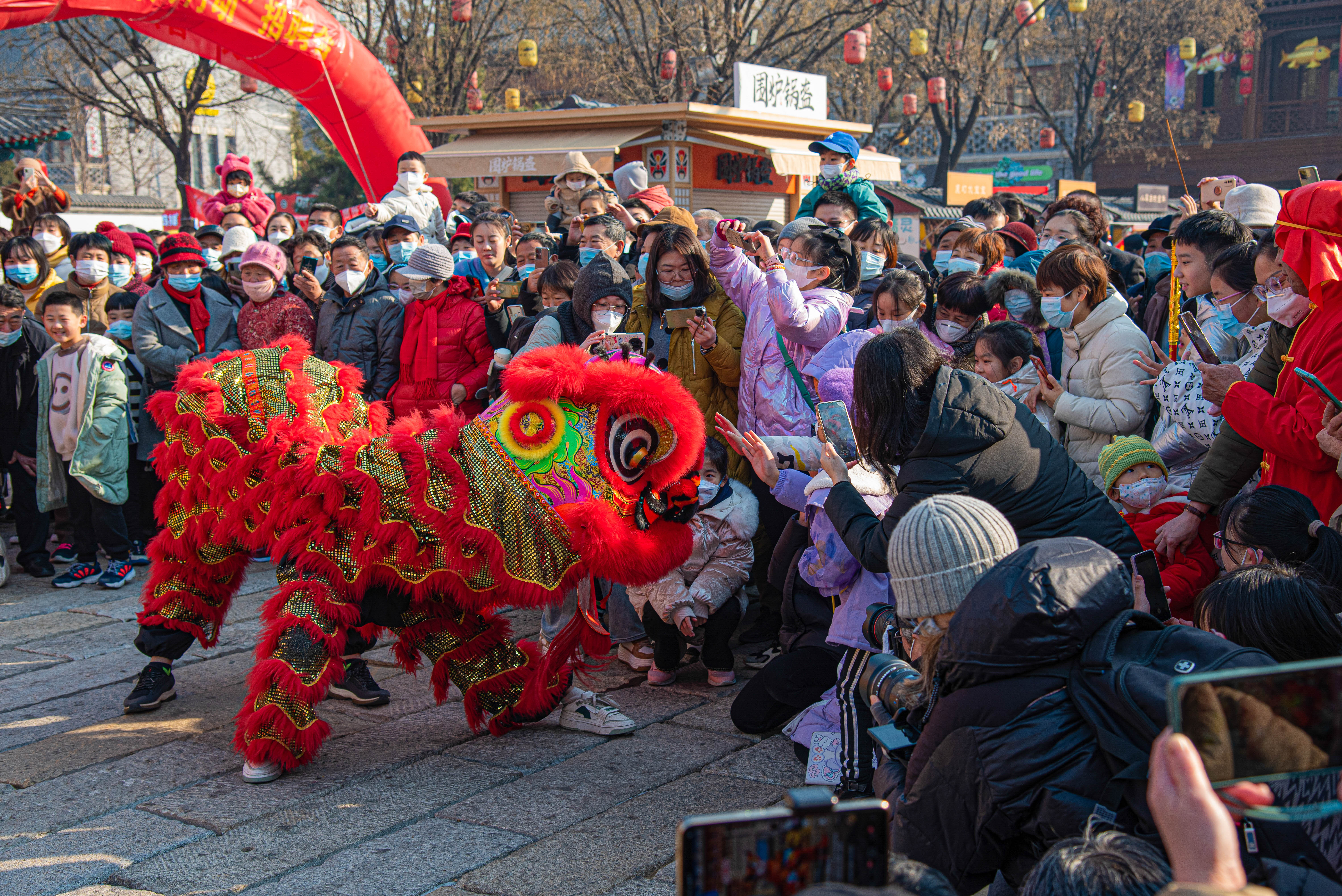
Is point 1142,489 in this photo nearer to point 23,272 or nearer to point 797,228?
point 797,228

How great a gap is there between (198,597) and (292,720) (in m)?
0.82

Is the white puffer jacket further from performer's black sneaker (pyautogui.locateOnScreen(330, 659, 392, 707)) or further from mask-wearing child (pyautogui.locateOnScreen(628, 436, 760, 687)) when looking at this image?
performer's black sneaker (pyautogui.locateOnScreen(330, 659, 392, 707))

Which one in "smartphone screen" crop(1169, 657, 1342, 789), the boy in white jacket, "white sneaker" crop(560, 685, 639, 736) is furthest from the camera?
the boy in white jacket

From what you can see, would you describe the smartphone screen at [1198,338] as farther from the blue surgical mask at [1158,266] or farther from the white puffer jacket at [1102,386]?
the blue surgical mask at [1158,266]

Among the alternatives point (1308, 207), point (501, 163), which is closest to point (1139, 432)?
point (1308, 207)

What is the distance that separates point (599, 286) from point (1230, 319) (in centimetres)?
257

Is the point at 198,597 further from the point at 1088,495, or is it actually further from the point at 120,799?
the point at 1088,495

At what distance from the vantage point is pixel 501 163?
1175 centimetres

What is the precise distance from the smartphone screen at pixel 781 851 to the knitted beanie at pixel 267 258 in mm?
5580

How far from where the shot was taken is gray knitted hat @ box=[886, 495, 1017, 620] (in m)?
2.00

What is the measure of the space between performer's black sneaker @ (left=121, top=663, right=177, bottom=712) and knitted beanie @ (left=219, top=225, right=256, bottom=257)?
4127mm

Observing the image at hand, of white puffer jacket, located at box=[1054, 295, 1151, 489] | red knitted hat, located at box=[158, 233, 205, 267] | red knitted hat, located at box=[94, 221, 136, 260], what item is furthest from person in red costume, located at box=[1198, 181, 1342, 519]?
red knitted hat, located at box=[94, 221, 136, 260]

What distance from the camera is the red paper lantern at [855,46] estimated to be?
18.1 meters

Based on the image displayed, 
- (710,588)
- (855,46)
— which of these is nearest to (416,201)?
(710,588)
